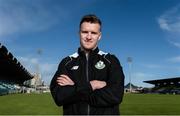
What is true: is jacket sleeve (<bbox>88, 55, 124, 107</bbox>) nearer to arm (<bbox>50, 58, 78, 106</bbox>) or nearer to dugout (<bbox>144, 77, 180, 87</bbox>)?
arm (<bbox>50, 58, 78, 106</bbox>)

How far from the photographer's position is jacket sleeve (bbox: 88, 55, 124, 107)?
4078mm

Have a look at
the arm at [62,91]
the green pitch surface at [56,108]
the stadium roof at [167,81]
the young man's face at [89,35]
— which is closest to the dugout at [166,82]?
the stadium roof at [167,81]

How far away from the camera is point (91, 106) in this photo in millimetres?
4094

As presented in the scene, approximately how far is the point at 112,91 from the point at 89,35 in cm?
64

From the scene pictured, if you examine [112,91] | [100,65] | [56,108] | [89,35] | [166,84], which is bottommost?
[112,91]

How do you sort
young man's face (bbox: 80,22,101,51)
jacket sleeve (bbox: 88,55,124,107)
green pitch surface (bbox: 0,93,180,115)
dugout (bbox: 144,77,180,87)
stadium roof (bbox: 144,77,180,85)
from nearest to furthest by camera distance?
jacket sleeve (bbox: 88,55,124,107) < young man's face (bbox: 80,22,101,51) < green pitch surface (bbox: 0,93,180,115) < stadium roof (bbox: 144,77,180,85) < dugout (bbox: 144,77,180,87)

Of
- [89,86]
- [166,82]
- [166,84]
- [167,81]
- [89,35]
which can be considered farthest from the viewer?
[166,84]

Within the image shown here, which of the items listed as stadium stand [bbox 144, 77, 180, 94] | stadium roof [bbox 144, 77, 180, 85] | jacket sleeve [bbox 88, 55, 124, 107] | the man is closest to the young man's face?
the man

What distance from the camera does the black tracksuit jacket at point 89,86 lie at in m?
4.08

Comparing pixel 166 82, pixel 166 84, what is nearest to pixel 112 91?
pixel 166 82

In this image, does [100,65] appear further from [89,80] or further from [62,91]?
[62,91]

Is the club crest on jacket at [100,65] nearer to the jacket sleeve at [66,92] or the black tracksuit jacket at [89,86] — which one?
the black tracksuit jacket at [89,86]

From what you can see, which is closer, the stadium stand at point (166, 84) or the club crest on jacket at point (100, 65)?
the club crest on jacket at point (100, 65)

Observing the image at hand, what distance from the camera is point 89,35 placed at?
4203mm
